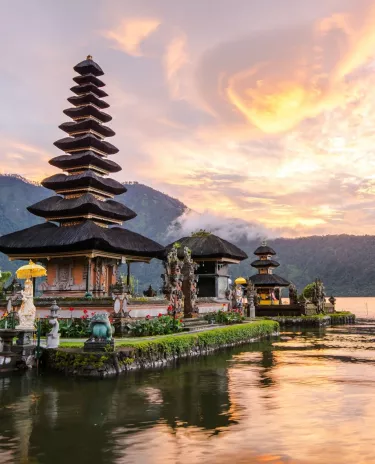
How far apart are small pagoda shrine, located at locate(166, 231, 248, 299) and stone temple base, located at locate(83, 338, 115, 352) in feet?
93.1

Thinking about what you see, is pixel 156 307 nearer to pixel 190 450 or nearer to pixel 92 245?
pixel 92 245

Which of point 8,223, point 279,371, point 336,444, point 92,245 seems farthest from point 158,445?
point 8,223

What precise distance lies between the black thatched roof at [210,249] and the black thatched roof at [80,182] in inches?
400

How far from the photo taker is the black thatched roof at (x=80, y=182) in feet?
121

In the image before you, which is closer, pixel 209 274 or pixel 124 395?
pixel 124 395

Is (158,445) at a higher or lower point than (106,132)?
lower

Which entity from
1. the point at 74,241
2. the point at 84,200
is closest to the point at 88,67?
the point at 84,200

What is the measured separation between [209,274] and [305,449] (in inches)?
1543

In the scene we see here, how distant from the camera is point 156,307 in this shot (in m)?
30.1

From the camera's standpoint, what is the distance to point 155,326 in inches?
1067

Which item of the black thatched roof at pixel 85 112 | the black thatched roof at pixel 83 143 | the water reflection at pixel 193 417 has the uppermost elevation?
the black thatched roof at pixel 85 112

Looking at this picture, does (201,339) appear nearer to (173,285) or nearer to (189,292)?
(173,285)

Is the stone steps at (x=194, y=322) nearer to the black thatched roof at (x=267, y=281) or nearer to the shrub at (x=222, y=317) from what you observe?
the shrub at (x=222, y=317)

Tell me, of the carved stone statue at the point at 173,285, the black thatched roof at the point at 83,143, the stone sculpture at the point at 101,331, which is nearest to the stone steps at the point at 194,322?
the carved stone statue at the point at 173,285
